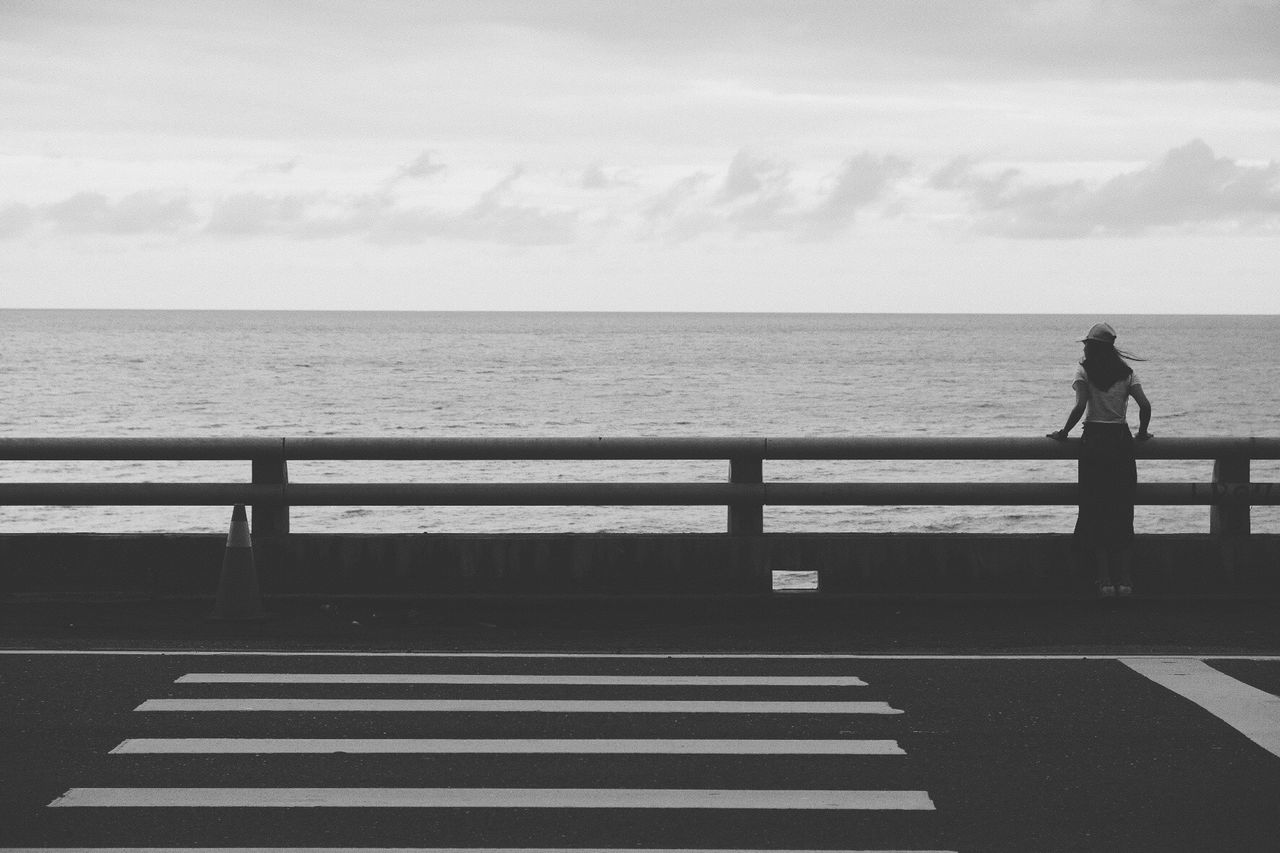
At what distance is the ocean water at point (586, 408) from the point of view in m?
31.8

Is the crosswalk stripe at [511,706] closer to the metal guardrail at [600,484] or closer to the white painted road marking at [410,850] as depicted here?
the white painted road marking at [410,850]

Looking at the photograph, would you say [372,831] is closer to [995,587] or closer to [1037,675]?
[1037,675]

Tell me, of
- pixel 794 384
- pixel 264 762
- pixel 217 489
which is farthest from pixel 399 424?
pixel 264 762

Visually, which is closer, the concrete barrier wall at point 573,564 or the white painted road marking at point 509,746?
the white painted road marking at point 509,746

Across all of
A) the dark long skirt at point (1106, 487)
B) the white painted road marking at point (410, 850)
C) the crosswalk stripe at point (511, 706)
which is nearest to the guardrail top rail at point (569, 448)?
the dark long skirt at point (1106, 487)

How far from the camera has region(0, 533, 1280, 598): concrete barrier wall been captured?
951 cm

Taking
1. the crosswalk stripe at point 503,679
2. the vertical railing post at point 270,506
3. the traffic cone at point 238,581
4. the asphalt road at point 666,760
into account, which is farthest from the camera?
the vertical railing post at point 270,506

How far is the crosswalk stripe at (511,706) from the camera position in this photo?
21.5 ft

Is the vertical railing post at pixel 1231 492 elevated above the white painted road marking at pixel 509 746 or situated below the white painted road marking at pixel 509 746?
above

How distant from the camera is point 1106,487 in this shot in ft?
31.2

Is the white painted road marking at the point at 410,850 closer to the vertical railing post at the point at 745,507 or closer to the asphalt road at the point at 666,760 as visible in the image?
the asphalt road at the point at 666,760

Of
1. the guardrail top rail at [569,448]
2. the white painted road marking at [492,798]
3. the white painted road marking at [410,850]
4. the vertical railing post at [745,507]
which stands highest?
the guardrail top rail at [569,448]

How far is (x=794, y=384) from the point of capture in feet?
301

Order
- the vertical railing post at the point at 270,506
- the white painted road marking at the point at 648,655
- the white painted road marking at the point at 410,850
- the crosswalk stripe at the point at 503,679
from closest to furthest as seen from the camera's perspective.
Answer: the white painted road marking at the point at 410,850, the crosswalk stripe at the point at 503,679, the white painted road marking at the point at 648,655, the vertical railing post at the point at 270,506
